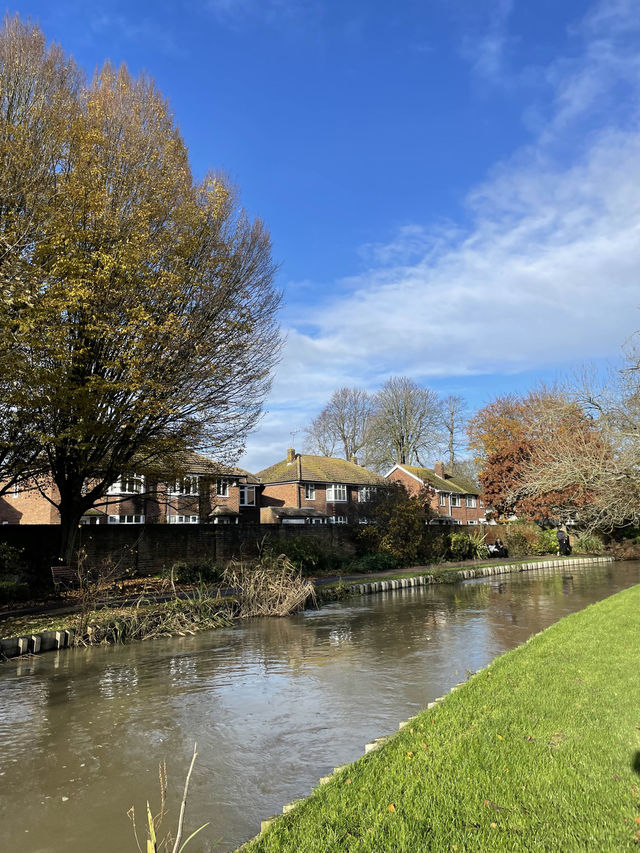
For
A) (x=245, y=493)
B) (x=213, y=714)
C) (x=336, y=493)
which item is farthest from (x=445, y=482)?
(x=213, y=714)

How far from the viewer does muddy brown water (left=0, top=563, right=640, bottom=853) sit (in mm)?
5051

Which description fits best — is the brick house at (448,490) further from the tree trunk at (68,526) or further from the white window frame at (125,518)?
the tree trunk at (68,526)

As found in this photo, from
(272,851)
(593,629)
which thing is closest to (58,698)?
(272,851)

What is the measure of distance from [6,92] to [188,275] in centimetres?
563

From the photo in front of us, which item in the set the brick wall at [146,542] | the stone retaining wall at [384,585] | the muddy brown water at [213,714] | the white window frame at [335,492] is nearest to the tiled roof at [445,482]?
the white window frame at [335,492]

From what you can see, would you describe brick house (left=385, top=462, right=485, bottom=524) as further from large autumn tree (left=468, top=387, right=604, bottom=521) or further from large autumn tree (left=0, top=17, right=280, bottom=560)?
large autumn tree (left=0, top=17, right=280, bottom=560)

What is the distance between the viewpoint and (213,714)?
7.66m

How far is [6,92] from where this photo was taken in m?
13.7

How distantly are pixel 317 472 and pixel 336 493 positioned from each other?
245 cm

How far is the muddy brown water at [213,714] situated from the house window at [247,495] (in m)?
34.1

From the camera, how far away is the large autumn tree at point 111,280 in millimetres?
12680

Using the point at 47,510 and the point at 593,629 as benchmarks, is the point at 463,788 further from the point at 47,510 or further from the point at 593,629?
the point at 47,510

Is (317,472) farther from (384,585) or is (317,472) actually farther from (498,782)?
(498,782)

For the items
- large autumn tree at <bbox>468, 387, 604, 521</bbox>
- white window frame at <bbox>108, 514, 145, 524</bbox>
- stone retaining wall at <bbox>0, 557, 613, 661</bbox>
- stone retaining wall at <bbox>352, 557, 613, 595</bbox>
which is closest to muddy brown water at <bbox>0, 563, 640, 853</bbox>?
stone retaining wall at <bbox>0, 557, 613, 661</bbox>
